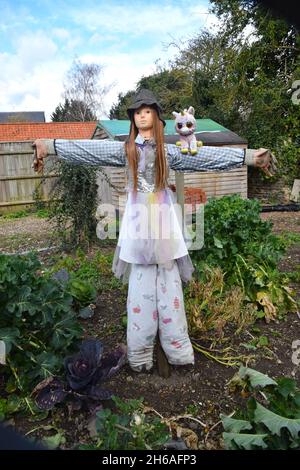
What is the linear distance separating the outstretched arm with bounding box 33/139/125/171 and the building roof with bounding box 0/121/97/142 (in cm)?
1198

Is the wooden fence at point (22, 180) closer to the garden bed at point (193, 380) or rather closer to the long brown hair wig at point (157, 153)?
the garden bed at point (193, 380)

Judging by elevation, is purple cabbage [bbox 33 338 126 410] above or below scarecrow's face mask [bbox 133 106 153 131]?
below

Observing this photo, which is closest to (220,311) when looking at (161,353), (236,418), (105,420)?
(161,353)

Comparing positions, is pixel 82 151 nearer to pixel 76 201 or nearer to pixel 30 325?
pixel 30 325

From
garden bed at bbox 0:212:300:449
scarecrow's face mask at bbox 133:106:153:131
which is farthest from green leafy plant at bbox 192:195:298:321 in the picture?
scarecrow's face mask at bbox 133:106:153:131

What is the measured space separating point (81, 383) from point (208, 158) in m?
1.34

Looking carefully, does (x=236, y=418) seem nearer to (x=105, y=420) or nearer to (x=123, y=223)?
(x=105, y=420)

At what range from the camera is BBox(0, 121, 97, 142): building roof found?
44.9 ft

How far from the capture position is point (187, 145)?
2.19 m

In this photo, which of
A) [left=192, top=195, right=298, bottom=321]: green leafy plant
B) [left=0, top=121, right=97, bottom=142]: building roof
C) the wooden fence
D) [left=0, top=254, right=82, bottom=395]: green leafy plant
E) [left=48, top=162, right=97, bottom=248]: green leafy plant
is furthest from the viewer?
[left=0, top=121, right=97, bottom=142]: building roof

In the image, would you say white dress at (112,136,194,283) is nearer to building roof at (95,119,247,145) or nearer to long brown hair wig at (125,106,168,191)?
long brown hair wig at (125,106,168,191)

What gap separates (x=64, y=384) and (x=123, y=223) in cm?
88

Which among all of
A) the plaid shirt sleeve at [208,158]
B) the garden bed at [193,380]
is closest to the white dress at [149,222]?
the plaid shirt sleeve at [208,158]

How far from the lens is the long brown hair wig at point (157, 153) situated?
2.08m
